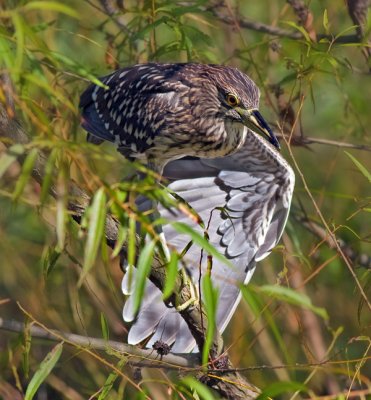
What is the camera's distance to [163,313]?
3893 mm

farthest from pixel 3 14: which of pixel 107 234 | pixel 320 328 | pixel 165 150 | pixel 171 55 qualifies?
pixel 320 328

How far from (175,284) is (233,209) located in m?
1.23

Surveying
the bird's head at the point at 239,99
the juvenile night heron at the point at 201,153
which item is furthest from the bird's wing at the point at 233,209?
the bird's head at the point at 239,99

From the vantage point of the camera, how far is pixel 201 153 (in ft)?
12.9

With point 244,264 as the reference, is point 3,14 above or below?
above

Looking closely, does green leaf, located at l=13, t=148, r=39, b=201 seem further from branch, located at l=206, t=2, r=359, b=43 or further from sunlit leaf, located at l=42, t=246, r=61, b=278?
branch, located at l=206, t=2, r=359, b=43

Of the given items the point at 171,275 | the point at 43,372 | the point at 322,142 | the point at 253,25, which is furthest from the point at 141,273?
the point at 253,25

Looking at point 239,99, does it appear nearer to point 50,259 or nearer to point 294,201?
point 50,259

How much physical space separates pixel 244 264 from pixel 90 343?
1.42 meters

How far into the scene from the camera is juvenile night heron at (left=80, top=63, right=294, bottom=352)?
12.6ft

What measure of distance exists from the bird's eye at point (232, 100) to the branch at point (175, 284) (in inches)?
30.6

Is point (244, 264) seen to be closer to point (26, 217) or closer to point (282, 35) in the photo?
point (282, 35)

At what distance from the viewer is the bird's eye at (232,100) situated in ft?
12.2

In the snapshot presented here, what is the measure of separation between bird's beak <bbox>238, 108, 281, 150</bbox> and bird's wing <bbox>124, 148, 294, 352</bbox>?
56 cm
